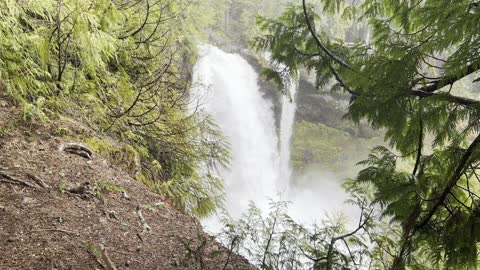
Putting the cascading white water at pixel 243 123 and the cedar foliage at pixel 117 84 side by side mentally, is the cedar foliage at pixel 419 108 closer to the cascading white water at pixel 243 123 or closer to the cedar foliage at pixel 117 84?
the cedar foliage at pixel 117 84

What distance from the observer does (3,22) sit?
2180 mm

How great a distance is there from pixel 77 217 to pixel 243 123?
1617 cm

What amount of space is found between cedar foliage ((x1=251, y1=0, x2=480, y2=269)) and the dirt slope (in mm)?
1242

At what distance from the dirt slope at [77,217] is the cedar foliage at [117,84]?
1.36ft

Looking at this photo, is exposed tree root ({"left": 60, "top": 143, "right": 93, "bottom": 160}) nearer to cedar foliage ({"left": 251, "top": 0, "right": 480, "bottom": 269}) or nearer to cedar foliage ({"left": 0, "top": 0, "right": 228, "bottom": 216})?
cedar foliage ({"left": 0, "top": 0, "right": 228, "bottom": 216})

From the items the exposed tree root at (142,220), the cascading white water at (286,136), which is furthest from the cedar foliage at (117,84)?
the cascading white water at (286,136)

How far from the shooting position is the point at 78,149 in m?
3.54

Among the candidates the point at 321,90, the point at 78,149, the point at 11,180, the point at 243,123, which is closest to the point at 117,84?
the point at 78,149

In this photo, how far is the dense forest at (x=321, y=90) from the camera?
6.21 feet

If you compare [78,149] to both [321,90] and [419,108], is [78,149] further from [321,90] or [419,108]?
[419,108]

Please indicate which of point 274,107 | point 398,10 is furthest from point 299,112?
point 398,10

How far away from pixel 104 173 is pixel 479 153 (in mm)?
3144

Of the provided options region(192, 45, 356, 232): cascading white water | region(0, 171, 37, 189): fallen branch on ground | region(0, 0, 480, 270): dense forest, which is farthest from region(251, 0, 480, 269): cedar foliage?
region(192, 45, 356, 232): cascading white water

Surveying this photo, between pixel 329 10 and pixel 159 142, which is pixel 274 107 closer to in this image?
pixel 159 142
